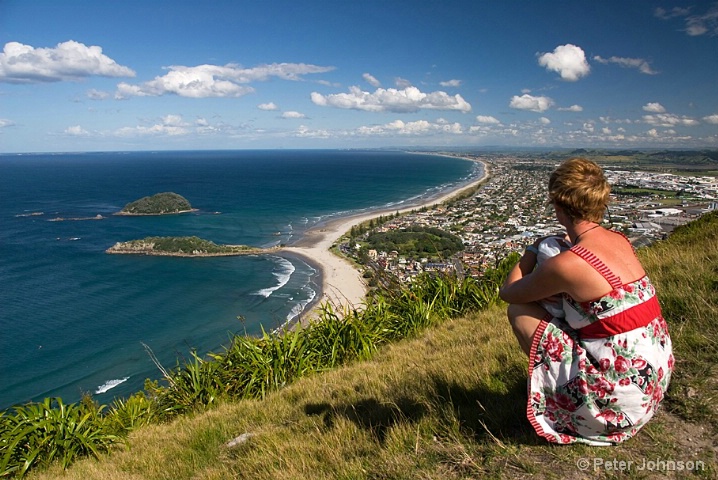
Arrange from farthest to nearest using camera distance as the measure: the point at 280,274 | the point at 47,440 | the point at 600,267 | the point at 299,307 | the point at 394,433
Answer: the point at 280,274
the point at 299,307
the point at 47,440
the point at 394,433
the point at 600,267

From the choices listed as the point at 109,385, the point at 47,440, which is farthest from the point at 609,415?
the point at 109,385

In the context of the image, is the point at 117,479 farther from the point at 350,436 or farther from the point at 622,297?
the point at 622,297

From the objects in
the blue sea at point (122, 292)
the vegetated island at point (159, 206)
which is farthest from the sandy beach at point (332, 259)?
the vegetated island at point (159, 206)

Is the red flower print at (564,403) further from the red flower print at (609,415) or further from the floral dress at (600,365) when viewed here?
the red flower print at (609,415)

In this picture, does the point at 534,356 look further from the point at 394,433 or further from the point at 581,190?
the point at 394,433

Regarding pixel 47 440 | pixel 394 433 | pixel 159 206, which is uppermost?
pixel 394 433

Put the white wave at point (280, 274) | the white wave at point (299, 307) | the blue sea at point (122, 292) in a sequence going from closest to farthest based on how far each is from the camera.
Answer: the blue sea at point (122, 292) → the white wave at point (299, 307) → the white wave at point (280, 274)

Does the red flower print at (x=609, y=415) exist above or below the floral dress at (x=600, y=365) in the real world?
below
